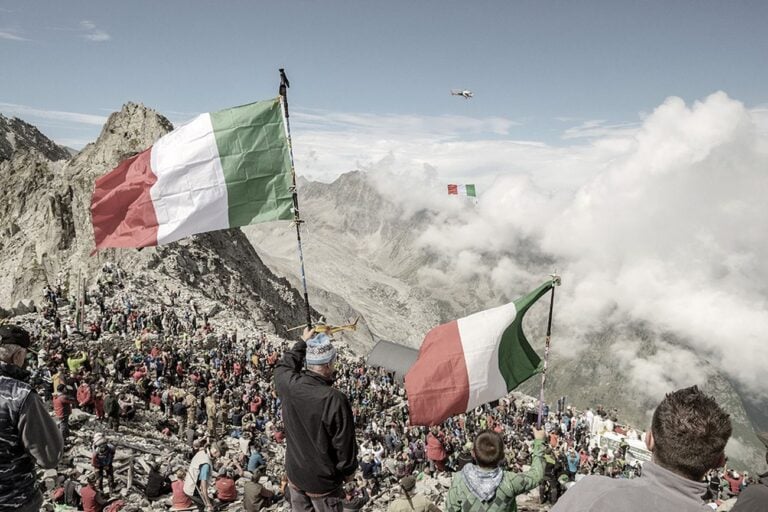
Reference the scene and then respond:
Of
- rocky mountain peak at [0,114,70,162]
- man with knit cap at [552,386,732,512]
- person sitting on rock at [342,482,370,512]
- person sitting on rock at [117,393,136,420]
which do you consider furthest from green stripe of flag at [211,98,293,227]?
rocky mountain peak at [0,114,70,162]

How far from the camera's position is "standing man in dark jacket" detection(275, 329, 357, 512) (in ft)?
13.7

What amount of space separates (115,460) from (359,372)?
20.4 meters

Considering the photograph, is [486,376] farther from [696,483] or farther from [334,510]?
[696,483]

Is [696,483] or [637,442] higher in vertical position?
[696,483]

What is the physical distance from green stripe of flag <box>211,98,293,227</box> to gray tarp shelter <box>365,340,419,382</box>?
2930cm

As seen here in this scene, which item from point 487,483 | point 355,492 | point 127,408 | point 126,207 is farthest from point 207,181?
point 127,408

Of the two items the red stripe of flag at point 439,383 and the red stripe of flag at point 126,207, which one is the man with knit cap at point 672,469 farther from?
the red stripe of flag at point 126,207

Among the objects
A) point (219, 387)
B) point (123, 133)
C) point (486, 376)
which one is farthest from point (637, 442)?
point (123, 133)

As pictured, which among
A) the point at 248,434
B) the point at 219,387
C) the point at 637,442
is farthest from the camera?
the point at 637,442

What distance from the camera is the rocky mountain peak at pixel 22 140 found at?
8588cm

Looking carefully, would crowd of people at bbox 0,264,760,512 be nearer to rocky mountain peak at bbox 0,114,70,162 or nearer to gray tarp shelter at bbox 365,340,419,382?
gray tarp shelter at bbox 365,340,419,382

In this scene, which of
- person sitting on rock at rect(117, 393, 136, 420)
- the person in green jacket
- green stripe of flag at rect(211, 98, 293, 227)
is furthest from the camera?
person sitting on rock at rect(117, 393, 136, 420)

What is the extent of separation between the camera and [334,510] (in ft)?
15.0

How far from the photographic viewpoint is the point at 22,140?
301 feet
